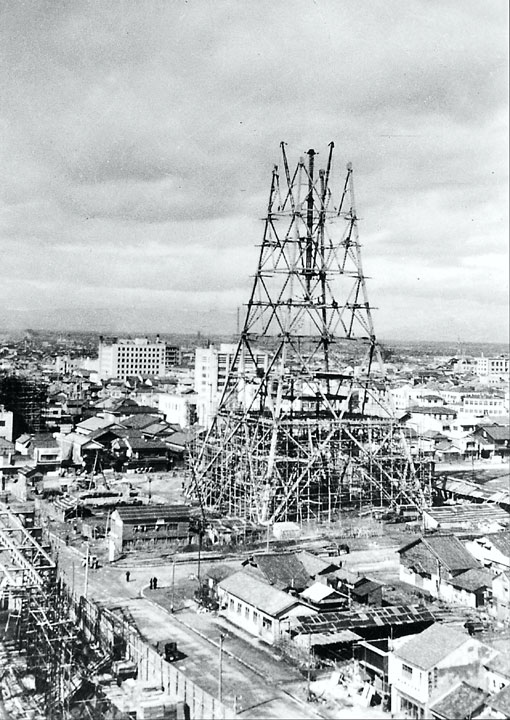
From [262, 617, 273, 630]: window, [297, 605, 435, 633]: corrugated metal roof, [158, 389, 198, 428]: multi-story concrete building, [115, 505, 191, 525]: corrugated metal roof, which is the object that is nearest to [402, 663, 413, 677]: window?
[297, 605, 435, 633]: corrugated metal roof

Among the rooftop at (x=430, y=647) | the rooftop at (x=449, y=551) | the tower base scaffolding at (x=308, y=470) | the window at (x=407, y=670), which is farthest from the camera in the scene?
the tower base scaffolding at (x=308, y=470)

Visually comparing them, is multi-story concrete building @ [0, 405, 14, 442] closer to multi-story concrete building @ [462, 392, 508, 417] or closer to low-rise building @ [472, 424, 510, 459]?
low-rise building @ [472, 424, 510, 459]

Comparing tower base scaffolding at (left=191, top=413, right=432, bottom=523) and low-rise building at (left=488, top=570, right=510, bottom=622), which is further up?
tower base scaffolding at (left=191, top=413, right=432, bottom=523)

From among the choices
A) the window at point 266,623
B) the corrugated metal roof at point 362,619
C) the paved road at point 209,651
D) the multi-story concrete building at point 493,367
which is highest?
the multi-story concrete building at point 493,367

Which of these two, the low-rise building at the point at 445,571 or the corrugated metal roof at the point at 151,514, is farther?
the corrugated metal roof at the point at 151,514

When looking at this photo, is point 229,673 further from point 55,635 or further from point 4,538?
point 4,538

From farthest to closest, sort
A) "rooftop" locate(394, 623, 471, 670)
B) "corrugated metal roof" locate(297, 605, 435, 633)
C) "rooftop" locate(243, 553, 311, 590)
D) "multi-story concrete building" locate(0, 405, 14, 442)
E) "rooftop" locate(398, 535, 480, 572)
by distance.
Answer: "multi-story concrete building" locate(0, 405, 14, 442)
"rooftop" locate(398, 535, 480, 572)
"rooftop" locate(243, 553, 311, 590)
"corrugated metal roof" locate(297, 605, 435, 633)
"rooftop" locate(394, 623, 471, 670)

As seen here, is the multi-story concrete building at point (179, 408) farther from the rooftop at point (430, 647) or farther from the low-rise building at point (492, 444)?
the rooftop at point (430, 647)

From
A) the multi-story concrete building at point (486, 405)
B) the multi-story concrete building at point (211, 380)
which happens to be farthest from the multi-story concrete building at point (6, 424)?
the multi-story concrete building at point (486, 405)

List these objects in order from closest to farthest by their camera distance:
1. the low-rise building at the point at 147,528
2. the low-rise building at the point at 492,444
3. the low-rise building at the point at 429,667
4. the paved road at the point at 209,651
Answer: the low-rise building at the point at 429,667, the paved road at the point at 209,651, the low-rise building at the point at 147,528, the low-rise building at the point at 492,444
